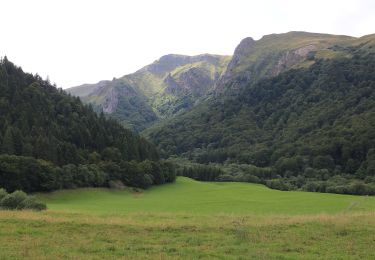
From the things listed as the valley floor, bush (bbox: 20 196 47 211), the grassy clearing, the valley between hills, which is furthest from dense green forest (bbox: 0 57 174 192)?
the valley floor

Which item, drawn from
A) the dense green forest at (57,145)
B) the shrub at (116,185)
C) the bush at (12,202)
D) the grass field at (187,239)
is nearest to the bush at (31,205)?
the bush at (12,202)

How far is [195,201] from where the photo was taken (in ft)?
288

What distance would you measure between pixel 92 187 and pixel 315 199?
164ft

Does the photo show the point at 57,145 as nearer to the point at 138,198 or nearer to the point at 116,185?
the point at 116,185

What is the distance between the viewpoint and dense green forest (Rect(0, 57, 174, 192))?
3556 inches

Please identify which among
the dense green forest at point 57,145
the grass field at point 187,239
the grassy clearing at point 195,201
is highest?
the dense green forest at point 57,145

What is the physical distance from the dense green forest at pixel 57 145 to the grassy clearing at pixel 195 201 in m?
4.27

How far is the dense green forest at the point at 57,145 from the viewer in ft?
296

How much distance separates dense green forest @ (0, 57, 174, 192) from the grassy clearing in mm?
4270

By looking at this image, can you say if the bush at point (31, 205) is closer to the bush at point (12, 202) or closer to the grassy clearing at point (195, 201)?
the bush at point (12, 202)

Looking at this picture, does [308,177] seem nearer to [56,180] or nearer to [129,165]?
[129,165]

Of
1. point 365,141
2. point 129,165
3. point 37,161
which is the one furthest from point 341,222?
point 365,141

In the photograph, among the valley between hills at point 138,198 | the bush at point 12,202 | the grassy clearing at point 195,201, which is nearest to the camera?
the valley between hills at point 138,198

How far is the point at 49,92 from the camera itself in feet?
552
